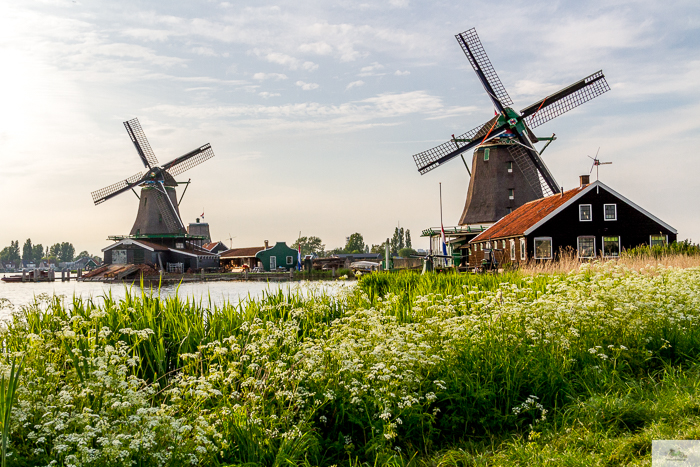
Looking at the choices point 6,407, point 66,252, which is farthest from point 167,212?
point 66,252

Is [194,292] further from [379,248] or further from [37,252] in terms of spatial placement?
[37,252]

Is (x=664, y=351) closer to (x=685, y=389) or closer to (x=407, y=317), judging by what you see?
(x=685, y=389)

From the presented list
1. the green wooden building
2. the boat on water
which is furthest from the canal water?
the green wooden building

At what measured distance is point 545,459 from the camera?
162 inches

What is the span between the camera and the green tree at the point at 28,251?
131 meters

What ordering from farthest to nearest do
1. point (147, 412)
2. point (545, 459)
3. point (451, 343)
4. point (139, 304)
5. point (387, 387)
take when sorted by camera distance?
point (139, 304)
point (451, 343)
point (387, 387)
point (545, 459)
point (147, 412)

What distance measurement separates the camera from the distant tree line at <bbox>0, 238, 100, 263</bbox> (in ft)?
431

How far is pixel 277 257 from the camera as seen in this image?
62.2m

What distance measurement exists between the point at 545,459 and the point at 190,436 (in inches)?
110

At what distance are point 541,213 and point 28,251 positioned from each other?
136 m

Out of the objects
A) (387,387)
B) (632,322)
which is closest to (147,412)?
(387,387)

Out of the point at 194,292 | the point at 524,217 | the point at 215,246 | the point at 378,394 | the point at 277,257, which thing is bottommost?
the point at 194,292

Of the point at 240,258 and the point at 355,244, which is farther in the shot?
the point at 355,244

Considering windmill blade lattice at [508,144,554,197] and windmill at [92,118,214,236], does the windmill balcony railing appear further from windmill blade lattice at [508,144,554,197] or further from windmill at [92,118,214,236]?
windmill at [92,118,214,236]
